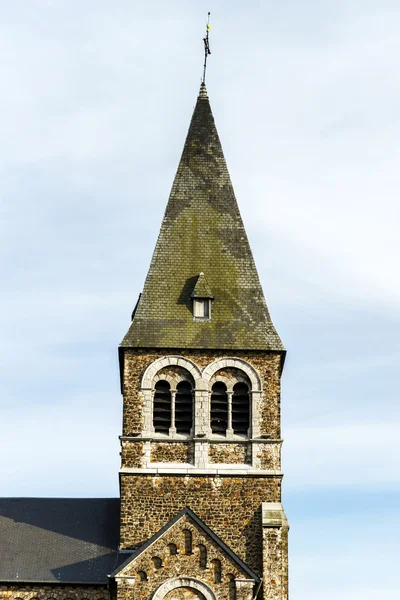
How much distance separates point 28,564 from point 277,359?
10.1 m

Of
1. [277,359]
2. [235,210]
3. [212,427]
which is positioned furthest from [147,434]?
[235,210]

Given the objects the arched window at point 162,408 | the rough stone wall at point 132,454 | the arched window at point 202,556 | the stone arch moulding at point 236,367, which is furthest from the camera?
the stone arch moulding at point 236,367

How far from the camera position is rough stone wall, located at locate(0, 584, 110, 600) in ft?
A: 135

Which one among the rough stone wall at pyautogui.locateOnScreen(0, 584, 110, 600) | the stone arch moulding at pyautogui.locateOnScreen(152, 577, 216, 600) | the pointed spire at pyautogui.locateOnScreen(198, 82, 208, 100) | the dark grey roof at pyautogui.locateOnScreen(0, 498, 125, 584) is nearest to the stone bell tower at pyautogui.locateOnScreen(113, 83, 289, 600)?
the stone arch moulding at pyautogui.locateOnScreen(152, 577, 216, 600)

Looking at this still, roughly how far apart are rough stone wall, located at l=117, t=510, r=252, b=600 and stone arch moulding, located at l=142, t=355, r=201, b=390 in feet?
17.2

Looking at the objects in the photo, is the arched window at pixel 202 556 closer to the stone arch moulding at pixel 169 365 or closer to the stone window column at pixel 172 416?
the stone window column at pixel 172 416

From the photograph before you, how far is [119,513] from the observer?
43812 mm

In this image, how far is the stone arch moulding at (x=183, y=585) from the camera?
40.0 meters

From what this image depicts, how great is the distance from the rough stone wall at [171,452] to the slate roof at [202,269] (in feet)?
10.4

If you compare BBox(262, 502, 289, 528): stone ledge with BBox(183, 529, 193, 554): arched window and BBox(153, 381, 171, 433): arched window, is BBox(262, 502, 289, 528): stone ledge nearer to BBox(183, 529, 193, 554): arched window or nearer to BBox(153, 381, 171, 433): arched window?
BBox(183, 529, 193, 554): arched window

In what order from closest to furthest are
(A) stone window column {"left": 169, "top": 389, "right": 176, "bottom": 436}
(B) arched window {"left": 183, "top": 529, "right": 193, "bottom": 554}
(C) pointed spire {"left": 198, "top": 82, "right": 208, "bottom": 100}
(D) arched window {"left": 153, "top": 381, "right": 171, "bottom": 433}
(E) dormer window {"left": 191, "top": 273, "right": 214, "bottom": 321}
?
(B) arched window {"left": 183, "top": 529, "right": 193, "bottom": 554}, (A) stone window column {"left": 169, "top": 389, "right": 176, "bottom": 436}, (D) arched window {"left": 153, "top": 381, "right": 171, "bottom": 433}, (E) dormer window {"left": 191, "top": 273, "right": 214, "bottom": 321}, (C) pointed spire {"left": 198, "top": 82, "right": 208, "bottom": 100}

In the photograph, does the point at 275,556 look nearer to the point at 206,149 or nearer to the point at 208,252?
the point at 208,252

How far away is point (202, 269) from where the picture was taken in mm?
45781

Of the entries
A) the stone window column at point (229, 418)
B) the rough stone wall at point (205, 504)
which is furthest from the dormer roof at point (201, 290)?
the rough stone wall at point (205, 504)
